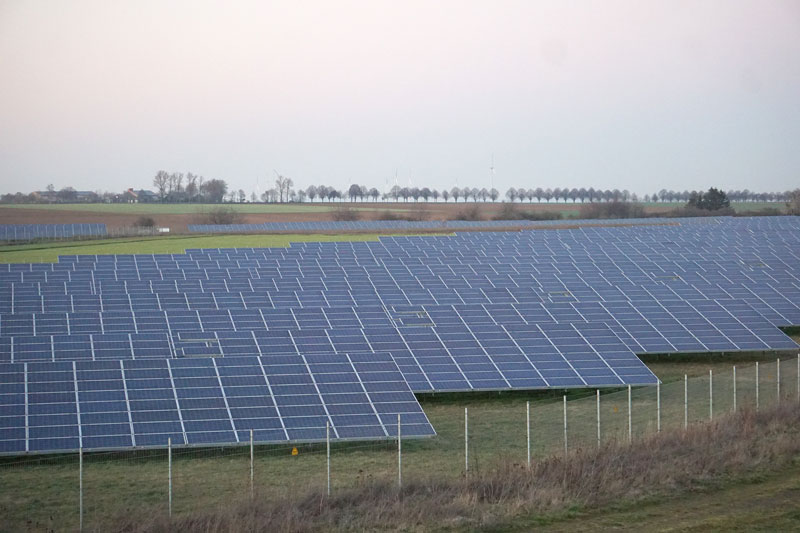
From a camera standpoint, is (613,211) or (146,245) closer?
(146,245)

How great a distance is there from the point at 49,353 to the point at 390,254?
29.3 m

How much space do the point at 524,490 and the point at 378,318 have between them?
16087 millimetres

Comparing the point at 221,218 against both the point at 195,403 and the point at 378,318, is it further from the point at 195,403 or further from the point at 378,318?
the point at 195,403

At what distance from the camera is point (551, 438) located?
20.0m

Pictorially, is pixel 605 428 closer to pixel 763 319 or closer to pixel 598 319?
pixel 598 319

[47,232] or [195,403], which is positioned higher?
[47,232]

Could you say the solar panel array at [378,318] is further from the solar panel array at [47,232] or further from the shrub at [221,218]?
the shrub at [221,218]

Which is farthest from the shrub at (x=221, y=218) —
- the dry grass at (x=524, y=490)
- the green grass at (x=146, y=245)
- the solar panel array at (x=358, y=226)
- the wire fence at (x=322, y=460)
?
the dry grass at (x=524, y=490)

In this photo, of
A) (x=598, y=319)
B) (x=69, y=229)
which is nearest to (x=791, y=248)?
(x=598, y=319)

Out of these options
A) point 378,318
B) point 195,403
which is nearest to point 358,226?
point 378,318

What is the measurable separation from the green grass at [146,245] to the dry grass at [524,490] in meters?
57.7

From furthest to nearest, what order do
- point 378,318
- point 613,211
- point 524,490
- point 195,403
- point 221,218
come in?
point 613,211 < point 221,218 < point 378,318 < point 195,403 < point 524,490

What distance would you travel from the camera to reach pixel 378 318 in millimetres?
31000

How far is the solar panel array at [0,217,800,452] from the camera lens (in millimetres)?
22000
